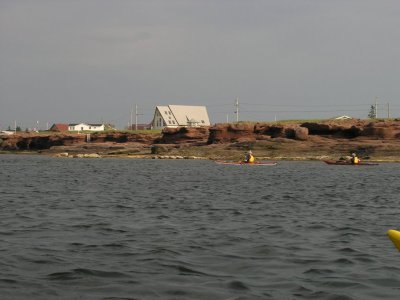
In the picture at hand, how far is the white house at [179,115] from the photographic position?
126 meters

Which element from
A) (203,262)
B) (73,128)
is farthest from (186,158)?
(73,128)

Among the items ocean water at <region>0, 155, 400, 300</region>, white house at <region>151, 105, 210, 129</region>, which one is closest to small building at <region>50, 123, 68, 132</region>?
white house at <region>151, 105, 210, 129</region>

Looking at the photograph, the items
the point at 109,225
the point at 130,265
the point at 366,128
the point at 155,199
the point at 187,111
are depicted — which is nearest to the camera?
the point at 130,265

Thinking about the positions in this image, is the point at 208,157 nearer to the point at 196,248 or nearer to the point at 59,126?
the point at 196,248

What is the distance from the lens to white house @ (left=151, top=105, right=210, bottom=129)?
126375mm

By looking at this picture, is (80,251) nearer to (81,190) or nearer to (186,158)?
(81,190)

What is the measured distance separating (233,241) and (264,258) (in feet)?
6.21

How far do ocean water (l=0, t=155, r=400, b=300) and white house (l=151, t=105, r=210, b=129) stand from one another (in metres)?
103

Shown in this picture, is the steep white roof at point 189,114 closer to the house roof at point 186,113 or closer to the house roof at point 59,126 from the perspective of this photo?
the house roof at point 186,113

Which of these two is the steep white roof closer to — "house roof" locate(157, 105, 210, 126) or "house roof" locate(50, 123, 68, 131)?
"house roof" locate(157, 105, 210, 126)

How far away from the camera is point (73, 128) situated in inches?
6575

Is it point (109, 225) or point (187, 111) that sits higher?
point (187, 111)

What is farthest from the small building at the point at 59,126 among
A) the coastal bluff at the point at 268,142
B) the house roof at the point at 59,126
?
the coastal bluff at the point at 268,142

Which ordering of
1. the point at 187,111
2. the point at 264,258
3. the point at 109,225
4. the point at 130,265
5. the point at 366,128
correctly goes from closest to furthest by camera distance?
the point at 130,265 → the point at 264,258 → the point at 109,225 → the point at 366,128 → the point at 187,111
